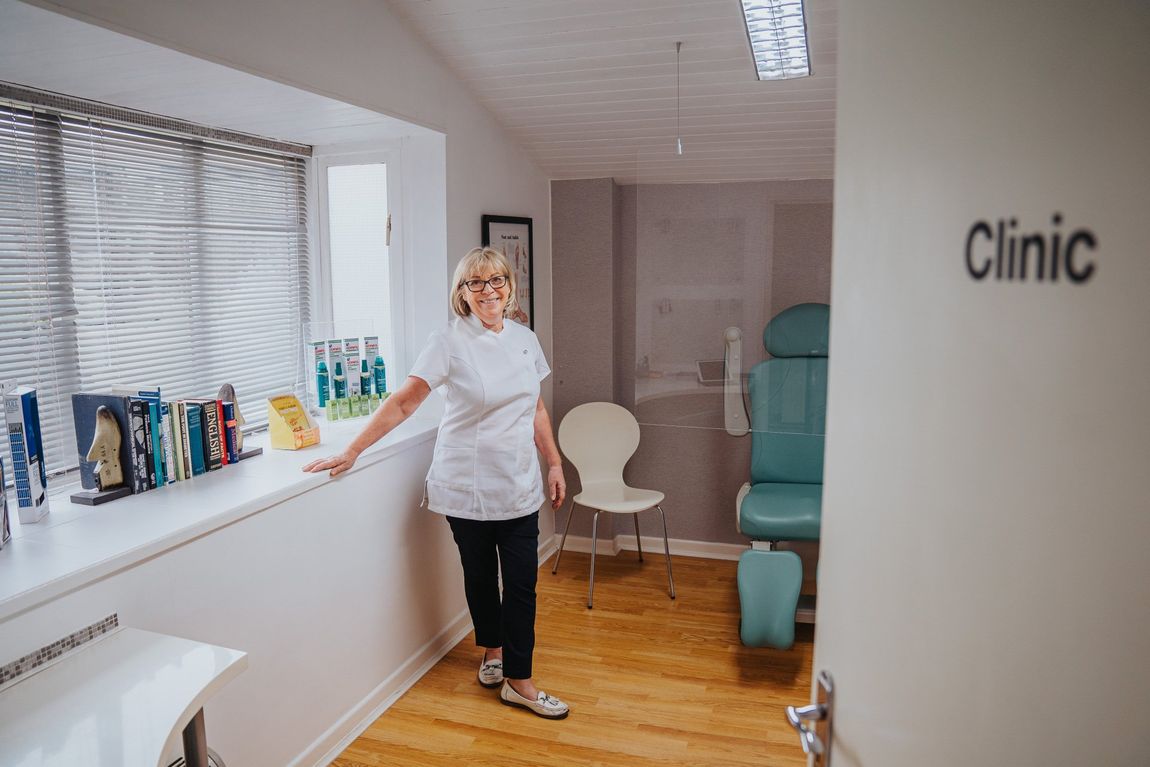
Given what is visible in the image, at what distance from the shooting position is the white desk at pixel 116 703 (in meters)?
1.31

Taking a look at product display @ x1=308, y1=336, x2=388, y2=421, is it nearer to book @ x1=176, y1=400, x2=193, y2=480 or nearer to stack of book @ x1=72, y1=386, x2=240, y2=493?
stack of book @ x1=72, y1=386, x2=240, y2=493

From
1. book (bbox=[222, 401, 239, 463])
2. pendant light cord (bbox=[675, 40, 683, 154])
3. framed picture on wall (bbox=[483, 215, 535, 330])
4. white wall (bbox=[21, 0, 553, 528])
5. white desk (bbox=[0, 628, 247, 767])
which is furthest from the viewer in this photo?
framed picture on wall (bbox=[483, 215, 535, 330])

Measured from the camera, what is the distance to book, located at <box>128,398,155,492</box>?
7.15ft

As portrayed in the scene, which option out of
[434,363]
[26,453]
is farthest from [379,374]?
[26,453]

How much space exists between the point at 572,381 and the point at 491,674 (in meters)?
1.66

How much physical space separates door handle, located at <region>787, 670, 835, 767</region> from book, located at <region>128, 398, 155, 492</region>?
5.95ft

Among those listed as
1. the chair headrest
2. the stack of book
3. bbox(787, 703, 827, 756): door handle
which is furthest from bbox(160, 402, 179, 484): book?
the chair headrest

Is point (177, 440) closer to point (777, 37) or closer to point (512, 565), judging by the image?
point (512, 565)

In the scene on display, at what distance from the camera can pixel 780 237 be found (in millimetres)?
3203

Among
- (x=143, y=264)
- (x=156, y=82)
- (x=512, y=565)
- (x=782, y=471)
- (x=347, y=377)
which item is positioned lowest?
(x=512, y=565)

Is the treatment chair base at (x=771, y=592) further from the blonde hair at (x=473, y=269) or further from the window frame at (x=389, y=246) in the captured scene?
the window frame at (x=389, y=246)

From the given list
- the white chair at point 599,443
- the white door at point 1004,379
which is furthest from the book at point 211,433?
the white door at point 1004,379

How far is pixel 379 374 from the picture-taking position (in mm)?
3250

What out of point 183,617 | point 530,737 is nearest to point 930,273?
point 183,617
